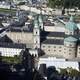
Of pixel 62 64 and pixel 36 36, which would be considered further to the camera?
pixel 36 36

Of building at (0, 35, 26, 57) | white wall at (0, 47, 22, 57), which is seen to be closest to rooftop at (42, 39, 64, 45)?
building at (0, 35, 26, 57)

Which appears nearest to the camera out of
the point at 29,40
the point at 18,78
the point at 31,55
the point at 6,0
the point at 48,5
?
the point at 18,78

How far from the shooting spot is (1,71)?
16453 millimetres

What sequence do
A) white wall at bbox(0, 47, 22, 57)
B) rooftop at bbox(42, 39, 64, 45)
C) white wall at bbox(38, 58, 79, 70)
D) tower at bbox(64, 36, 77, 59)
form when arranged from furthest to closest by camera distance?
rooftop at bbox(42, 39, 64, 45), white wall at bbox(0, 47, 22, 57), tower at bbox(64, 36, 77, 59), white wall at bbox(38, 58, 79, 70)

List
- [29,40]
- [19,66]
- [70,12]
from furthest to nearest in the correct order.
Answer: [70,12], [29,40], [19,66]

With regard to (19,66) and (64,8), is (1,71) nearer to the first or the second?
(19,66)

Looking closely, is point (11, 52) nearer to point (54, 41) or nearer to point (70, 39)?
point (54, 41)

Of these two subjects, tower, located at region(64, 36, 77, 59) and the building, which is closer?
tower, located at region(64, 36, 77, 59)

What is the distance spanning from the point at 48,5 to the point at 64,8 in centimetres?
224

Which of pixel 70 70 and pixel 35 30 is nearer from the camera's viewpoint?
pixel 70 70

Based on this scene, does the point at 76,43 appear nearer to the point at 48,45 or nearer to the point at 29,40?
the point at 48,45

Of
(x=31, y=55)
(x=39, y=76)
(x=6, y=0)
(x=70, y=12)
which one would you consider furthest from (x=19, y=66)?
(x=6, y=0)

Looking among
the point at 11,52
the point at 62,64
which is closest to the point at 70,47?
the point at 62,64

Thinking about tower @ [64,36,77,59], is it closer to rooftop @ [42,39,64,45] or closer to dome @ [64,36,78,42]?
dome @ [64,36,78,42]
